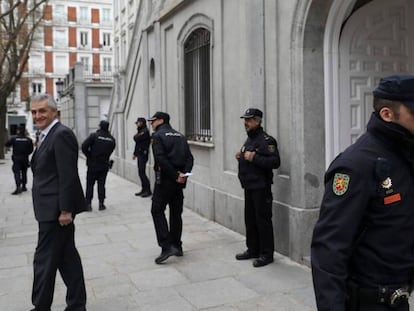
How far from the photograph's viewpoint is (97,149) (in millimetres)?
10102

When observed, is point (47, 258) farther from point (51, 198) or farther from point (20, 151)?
point (20, 151)

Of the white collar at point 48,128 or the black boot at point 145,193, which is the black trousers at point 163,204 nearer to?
the white collar at point 48,128

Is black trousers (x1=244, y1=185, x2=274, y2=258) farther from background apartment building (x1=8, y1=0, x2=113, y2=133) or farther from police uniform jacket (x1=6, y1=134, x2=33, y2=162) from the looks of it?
background apartment building (x1=8, y1=0, x2=113, y2=133)

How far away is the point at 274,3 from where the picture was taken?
6238 millimetres

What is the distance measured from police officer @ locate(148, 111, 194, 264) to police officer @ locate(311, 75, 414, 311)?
403 centimetres

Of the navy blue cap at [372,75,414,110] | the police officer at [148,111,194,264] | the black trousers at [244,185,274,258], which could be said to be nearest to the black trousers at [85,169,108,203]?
the police officer at [148,111,194,264]

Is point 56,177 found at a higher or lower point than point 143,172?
higher

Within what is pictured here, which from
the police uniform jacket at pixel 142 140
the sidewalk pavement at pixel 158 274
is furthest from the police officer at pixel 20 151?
the sidewalk pavement at pixel 158 274

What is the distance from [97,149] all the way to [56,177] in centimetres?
616

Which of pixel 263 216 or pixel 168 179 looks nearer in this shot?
pixel 263 216

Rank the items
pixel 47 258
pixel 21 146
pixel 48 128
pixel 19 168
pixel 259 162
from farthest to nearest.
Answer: pixel 19 168 → pixel 21 146 → pixel 259 162 → pixel 48 128 → pixel 47 258

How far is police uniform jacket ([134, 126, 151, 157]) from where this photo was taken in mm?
11914

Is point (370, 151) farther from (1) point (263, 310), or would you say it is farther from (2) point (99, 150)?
(2) point (99, 150)

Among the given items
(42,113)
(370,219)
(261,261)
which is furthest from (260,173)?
(370,219)
